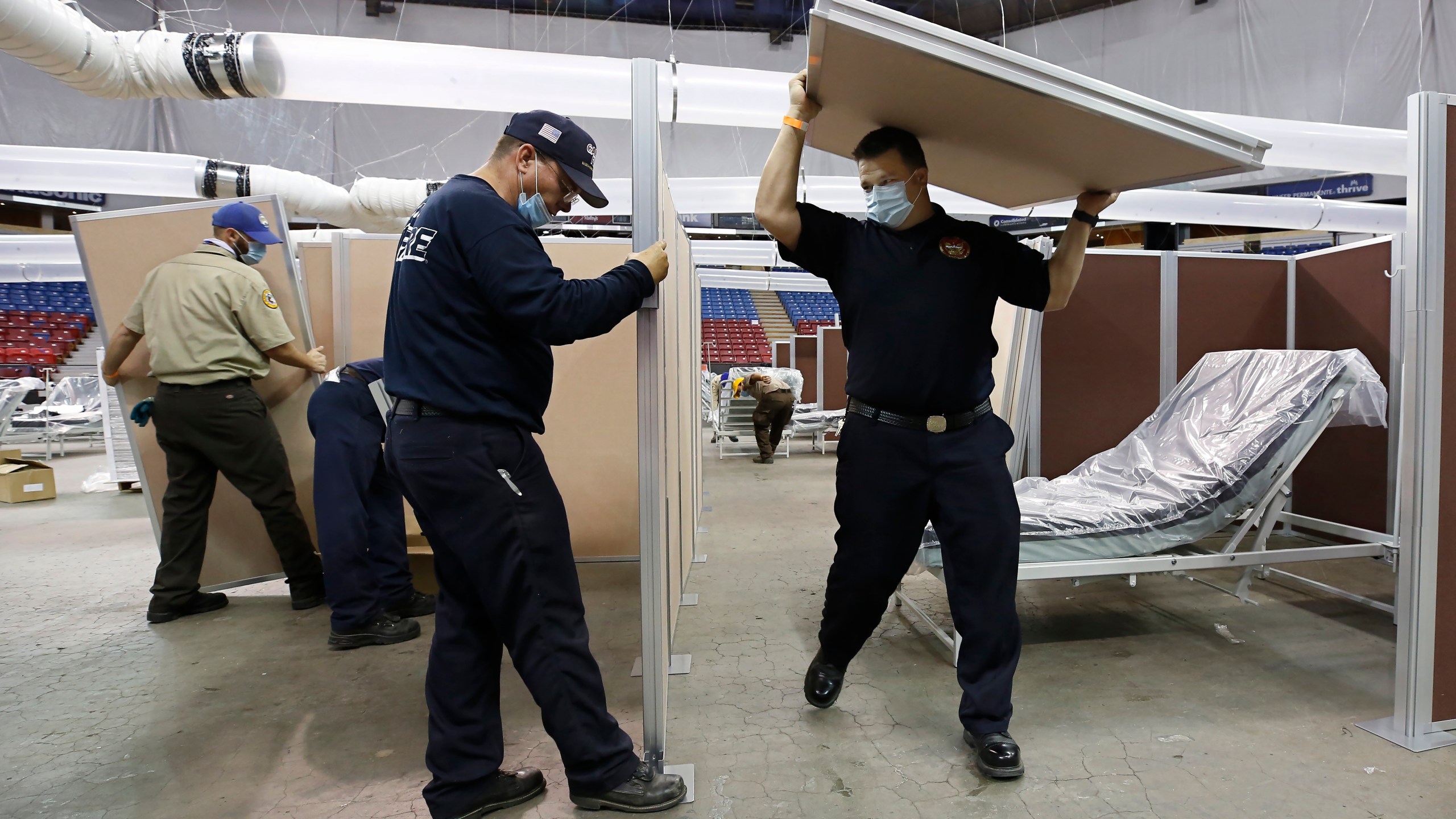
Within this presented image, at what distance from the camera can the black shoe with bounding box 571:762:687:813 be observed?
1504mm

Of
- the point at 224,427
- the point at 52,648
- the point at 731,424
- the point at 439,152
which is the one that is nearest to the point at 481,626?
the point at 224,427

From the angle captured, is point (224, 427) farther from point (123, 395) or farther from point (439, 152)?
point (439, 152)

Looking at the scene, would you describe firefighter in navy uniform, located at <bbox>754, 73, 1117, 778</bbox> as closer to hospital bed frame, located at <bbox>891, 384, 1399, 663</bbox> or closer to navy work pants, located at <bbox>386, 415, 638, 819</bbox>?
hospital bed frame, located at <bbox>891, 384, 1399, 663</bbox>

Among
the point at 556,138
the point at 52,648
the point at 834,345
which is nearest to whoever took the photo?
the point at 556,138

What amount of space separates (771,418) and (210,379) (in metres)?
4.95

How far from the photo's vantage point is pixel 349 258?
2998 millimetres

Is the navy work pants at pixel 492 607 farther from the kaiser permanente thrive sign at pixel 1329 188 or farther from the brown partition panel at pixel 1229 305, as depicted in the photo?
the kaiser permanente thrive sign at pixel 1329 188

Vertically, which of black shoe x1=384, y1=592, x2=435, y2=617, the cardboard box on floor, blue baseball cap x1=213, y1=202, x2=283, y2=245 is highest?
blue baseball cap x1=213, y1=202, x2=283, y2=245

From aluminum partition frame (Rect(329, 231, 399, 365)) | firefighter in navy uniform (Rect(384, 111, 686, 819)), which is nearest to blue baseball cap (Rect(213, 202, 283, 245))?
aluminum partition frame (Rect(329, 231, 399, 365))

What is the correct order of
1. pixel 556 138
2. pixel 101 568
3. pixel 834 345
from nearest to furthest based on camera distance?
pixel 556 138, pixel 101 568, pixel 834 345

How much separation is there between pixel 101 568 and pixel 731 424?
16.7 ft

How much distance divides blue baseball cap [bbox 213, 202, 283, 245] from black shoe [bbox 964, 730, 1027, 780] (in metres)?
2.94

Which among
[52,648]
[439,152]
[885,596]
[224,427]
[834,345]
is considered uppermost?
[439,152]

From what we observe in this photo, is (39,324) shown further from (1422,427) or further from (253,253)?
(1422,427)
